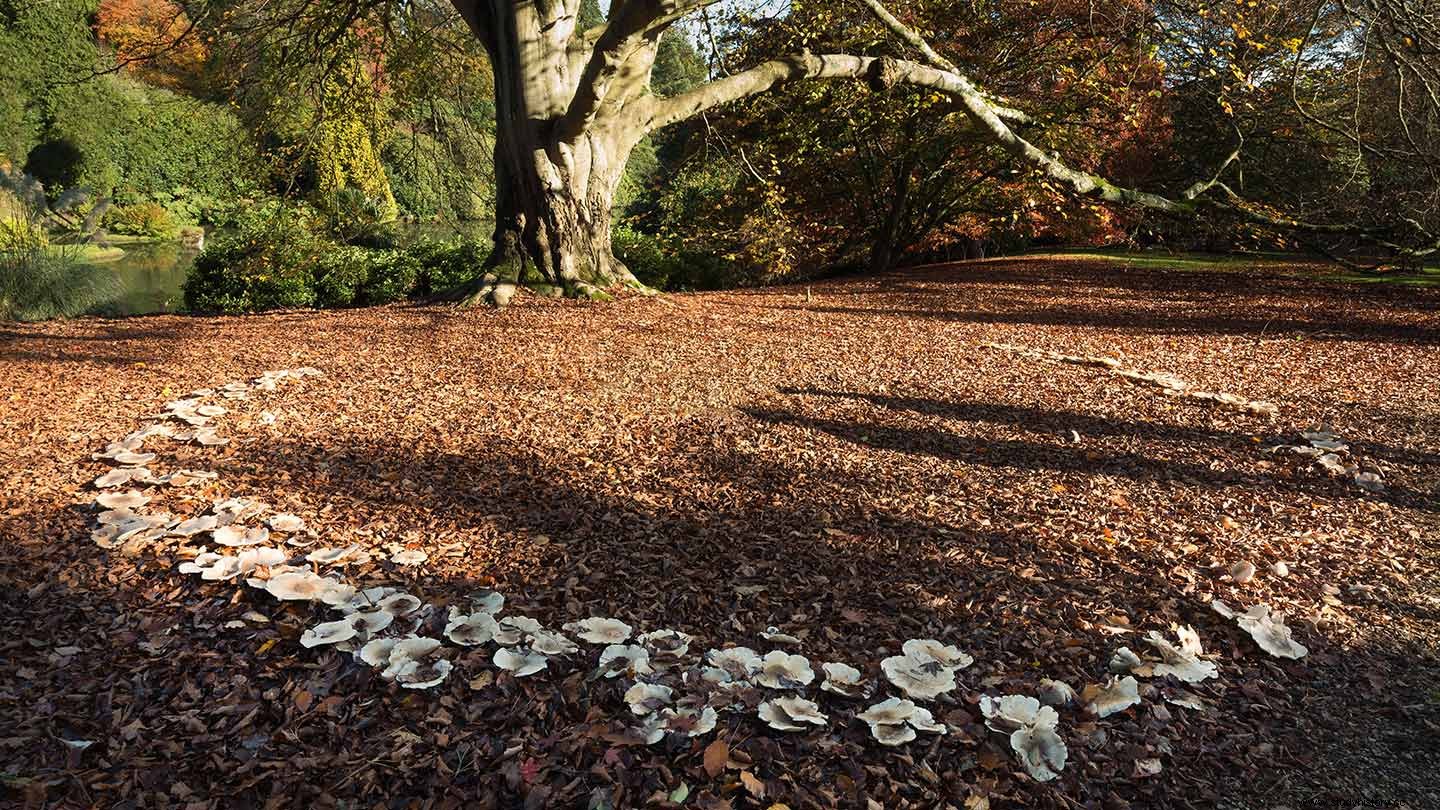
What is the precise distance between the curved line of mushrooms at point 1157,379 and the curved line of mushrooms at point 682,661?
2.30m

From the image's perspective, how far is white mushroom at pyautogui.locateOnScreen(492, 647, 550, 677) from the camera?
5.76 feet

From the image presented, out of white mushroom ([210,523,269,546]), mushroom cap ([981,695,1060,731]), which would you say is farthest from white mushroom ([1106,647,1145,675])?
white mushroom ([210,523,269,546])

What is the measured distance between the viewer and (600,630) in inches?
76.0

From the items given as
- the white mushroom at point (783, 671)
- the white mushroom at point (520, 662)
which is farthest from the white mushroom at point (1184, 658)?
the white mushroom at point (520, 662)

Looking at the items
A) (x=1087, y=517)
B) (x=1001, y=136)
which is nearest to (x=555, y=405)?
(x=1087, y=517)

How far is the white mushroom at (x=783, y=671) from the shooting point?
68.6 inches

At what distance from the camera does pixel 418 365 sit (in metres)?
4.50

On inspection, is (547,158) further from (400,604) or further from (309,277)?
(400,604)

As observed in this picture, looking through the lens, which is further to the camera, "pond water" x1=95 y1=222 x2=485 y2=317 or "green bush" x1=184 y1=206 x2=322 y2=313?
"pond water" x1=95 y1=222 x2=485 y2=317

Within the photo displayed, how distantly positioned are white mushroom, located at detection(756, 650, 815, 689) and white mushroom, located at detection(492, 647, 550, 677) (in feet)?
1.51

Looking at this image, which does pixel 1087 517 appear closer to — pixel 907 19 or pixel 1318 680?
pixel 1318 680

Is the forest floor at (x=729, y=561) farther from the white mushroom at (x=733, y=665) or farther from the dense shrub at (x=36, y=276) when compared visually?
the dense shrub at (x=36, y=276)

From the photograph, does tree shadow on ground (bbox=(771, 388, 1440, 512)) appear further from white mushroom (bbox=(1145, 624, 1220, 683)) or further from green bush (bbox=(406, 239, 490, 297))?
green bush (bbox=(406, 239, 490, 297))

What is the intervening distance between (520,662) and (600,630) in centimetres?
21
